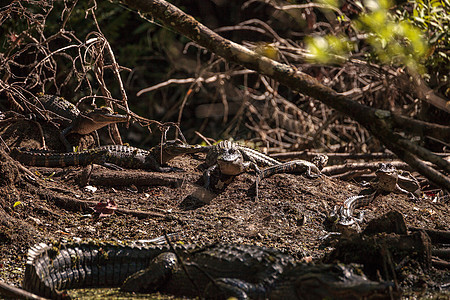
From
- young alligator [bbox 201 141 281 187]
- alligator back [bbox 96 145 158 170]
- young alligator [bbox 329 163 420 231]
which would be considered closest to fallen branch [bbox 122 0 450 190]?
young alligator [bbox 329 163 420 231]

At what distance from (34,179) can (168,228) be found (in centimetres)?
147

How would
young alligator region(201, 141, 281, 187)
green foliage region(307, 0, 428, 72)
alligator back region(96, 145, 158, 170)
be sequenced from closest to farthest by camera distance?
green foliage region(307, 0, 428, 72) → young alligator region(201, 141, 281, 187) → alligator back region(96, 145, 158, 170)

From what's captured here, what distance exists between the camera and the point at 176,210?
16.9 ft

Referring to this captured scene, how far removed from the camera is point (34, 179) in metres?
5.08

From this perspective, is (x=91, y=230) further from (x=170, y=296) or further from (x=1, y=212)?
(x=170, y=296)

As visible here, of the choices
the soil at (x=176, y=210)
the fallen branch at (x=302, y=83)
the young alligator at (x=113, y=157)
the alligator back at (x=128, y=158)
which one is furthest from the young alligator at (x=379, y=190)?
the alligator back at (x=128, y=158)

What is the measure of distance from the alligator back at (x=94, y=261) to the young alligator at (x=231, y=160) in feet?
6.12

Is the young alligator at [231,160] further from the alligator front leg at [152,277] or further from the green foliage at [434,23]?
the green foliage at [434,23]

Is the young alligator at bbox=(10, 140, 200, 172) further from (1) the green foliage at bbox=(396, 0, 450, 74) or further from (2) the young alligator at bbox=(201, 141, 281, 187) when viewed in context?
(1) the green foliage at bbox=(396, 0, 450, 74)

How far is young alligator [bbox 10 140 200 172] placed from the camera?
18.8ft

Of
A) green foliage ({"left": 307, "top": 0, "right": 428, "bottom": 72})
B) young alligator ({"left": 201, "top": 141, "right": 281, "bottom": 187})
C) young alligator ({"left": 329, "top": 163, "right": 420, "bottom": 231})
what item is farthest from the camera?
young alligator ({"left": 201, "top": 141, "right": 281, "bottom": 187})

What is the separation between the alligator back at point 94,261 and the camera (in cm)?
362

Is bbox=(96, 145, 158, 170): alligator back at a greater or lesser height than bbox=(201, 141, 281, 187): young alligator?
lesser

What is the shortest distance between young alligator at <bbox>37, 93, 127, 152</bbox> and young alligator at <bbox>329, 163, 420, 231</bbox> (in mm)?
2676
